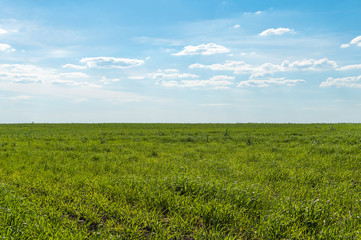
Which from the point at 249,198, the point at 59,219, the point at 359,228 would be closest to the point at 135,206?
the point at 59,219

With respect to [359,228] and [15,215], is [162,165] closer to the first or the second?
[15,215]

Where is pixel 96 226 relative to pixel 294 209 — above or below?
below

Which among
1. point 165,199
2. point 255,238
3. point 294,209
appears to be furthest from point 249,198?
point 165,199

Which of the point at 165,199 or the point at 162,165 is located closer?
the point at 165,199

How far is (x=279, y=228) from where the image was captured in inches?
175

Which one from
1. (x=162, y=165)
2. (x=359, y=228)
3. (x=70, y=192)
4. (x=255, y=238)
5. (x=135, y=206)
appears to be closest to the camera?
(x=255, y=238)

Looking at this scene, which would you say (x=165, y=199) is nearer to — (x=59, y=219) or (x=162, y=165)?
(x=59, y=219)

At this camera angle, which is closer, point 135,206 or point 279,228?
point 279,228

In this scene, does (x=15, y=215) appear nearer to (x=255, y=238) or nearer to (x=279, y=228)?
(x=255, y=238)

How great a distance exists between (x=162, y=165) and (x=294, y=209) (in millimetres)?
6030

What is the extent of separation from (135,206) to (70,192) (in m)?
2.10

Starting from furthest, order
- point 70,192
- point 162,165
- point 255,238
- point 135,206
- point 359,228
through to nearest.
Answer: point 162,165, point 70,192, point 135,206, point 359,228, point 255,238

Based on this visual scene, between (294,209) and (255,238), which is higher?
(294,209)

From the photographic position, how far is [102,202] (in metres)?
5.78
